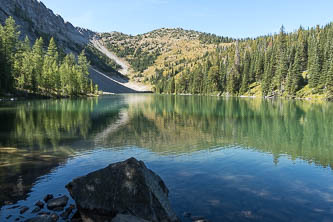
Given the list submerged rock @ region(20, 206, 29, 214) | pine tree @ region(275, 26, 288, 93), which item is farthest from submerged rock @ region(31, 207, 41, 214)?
pine tree @ region(275, 26, 288, 93)

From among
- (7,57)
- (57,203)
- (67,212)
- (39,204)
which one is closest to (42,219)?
(67,212)

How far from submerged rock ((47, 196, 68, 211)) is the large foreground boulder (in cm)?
170

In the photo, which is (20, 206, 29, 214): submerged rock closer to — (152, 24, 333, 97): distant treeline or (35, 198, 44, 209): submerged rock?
(35, 198, 44, 209): submerged rock

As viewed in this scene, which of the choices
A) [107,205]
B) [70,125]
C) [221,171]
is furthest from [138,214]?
[70,125]

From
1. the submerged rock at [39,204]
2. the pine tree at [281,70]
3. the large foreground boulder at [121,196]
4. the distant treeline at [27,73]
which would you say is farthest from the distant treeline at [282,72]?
the submerged rock at [39,204]

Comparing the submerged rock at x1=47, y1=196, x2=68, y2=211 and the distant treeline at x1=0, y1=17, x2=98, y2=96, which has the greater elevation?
the distant treeline at x1=0, y1=17, x2=98, y2=96

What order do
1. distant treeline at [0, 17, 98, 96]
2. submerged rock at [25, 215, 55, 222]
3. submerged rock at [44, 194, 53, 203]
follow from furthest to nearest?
distant treeline at [0, 17, 98, 96] < submerged rock at [44, 194, 53, 203] < submerged rock at [25, 215, 55, 222]

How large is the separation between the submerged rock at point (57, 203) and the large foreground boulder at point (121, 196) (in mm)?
1701

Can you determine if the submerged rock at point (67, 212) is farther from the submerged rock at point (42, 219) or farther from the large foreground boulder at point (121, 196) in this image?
the large foreground boulder at point (121, 196)

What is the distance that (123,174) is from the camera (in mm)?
10648

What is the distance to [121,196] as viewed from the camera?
10297 millimetres

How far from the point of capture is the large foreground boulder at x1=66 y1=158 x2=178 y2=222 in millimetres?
10086

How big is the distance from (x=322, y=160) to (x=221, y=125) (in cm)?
1919

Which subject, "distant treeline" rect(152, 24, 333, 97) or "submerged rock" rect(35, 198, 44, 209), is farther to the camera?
"distant treeline" rect(152, 24, 333, 97)
